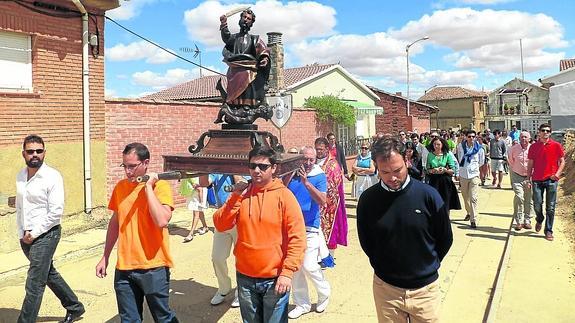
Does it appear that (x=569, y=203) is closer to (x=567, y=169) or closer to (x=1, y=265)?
(x=567, y=169)

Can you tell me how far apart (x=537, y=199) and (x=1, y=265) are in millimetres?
8272

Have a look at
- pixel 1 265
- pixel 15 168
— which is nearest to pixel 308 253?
pixel 1 265

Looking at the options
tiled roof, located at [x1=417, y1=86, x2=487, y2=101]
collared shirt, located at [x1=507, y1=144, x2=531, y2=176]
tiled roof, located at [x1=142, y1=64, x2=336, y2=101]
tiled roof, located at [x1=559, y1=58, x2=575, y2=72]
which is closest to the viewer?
collared shirt, located at [x1=507, y1=144, x2=531, y2=176]

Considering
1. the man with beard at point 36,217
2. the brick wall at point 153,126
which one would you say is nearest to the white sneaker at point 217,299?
the man with beard at point 36,217

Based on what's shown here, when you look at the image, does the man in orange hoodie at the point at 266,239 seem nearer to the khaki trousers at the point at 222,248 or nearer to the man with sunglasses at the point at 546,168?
the khaki trousers at the point at 222,248

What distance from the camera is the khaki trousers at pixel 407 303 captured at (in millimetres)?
2826

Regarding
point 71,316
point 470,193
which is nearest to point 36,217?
point 71,316

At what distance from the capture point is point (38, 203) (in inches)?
162

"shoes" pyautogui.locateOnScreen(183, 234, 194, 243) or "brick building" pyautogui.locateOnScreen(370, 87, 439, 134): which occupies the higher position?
"brick building" pyautogui.locateOnScreen(370, 87, 439, 134)

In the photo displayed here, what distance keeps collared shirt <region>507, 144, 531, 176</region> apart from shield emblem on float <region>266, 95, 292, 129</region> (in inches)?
216

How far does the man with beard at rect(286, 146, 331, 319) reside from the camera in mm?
4621

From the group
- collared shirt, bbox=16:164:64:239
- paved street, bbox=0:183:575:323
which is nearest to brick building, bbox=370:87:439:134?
paved street, bbox=0:183:575:323

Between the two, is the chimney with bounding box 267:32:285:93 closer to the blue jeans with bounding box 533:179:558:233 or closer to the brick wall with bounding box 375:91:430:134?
the blue jeans with bounding box 533:179:558:233

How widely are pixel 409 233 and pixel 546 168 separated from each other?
5.69 metres
